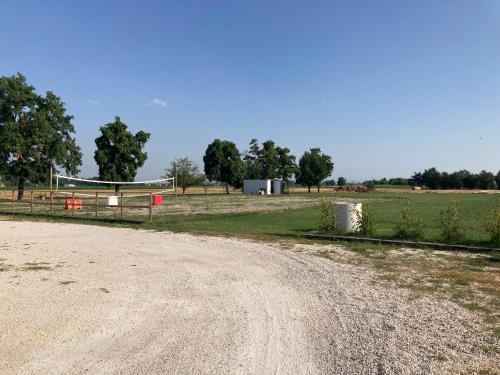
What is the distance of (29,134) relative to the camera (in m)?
38.9

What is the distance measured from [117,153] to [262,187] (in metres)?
23.1

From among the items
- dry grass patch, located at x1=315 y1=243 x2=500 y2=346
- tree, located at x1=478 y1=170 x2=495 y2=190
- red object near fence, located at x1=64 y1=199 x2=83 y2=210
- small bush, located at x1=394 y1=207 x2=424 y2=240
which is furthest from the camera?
tree, located at x1=478 y1=170 x2=495 y2=190

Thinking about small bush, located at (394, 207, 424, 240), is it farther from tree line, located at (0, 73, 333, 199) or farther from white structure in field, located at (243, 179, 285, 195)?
white structure in field, located at (243, 179, 285, 195)

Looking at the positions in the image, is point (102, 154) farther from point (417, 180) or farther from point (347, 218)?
point (417, 180)

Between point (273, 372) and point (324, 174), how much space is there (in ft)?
272

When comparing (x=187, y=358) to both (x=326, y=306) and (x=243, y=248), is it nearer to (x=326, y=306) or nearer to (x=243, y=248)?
(x=326, y=306)

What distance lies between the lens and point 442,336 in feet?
14.3

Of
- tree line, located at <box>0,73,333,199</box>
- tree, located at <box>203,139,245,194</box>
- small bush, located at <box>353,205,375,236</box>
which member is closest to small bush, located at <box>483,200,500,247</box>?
small bush, located at <box>353,205,375,236</box>

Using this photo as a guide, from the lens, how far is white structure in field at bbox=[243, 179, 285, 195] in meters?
64.9

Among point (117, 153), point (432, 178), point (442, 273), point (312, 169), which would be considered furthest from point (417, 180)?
point (442, 273)

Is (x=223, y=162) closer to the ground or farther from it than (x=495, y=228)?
farther from it

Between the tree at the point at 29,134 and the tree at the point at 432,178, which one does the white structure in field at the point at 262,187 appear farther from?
the tree at the point at 432,178

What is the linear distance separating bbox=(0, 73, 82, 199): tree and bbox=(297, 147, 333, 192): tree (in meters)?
51.1

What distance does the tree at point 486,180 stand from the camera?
120m
